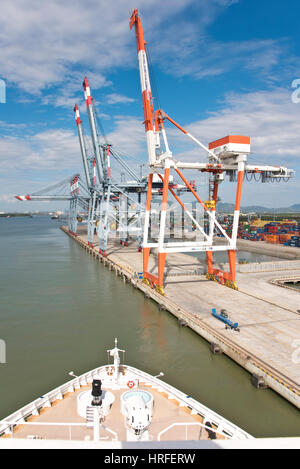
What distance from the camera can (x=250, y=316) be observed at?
22484mm

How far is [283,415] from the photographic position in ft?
43.8

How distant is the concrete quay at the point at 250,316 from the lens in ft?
50.9

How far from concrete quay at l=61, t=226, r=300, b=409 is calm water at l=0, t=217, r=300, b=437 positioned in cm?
78

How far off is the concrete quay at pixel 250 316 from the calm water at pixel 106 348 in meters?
0.78

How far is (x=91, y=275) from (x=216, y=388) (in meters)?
31.1

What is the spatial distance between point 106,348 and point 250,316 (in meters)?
10.5

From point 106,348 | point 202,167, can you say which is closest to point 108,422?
point 106,348

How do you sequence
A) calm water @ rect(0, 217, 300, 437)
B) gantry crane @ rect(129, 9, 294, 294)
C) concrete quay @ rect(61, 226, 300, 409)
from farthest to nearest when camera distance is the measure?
gantry crane @ rect(129, 9, 294, 294) → concrete quay @ rect(61, 226, 300, 409) → calm water @ rect(0, 217, 300, 437)

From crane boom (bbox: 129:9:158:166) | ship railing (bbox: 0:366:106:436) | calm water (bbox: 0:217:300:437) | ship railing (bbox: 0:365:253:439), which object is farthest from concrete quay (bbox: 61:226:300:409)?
crane boom (bbox: 129:9:158:166)

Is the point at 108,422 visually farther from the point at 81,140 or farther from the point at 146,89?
the point at 81,140

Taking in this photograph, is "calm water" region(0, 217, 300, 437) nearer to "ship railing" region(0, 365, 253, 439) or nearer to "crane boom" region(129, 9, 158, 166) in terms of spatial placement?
"ship railing" region(0, 365, 253, 439)

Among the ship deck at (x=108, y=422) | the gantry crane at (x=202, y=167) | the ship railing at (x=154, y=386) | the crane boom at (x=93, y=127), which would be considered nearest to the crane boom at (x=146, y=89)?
the gantry crane at (x=202, y=167)

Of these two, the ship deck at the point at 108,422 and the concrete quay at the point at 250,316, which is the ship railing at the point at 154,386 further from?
the concrete quay at the point at 250,316

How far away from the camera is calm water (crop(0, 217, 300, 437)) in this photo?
46.6ft
